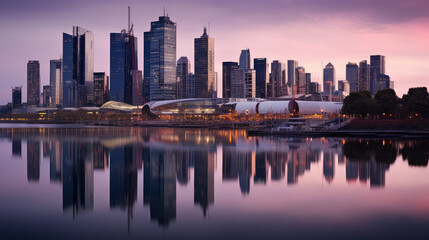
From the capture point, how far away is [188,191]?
30641 mm

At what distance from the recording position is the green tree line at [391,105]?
324ft

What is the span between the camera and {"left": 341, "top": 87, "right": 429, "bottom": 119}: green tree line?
3893 inches

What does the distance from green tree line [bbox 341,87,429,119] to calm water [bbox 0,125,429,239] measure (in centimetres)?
5450

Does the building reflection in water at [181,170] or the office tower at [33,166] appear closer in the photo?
the building reflection in water at [181,170]

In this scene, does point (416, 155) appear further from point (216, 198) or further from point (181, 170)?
point (216, 198)

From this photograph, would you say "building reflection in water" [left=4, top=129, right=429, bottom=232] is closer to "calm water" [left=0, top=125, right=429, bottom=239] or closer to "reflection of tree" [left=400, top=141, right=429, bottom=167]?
"reflection of tree" [left=400, top=141, right=429, bottom=167]

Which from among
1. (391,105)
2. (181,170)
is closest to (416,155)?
(181,170)

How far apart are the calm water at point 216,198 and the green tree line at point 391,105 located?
5450 cm

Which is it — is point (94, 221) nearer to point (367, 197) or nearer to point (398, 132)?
point (367, 197)

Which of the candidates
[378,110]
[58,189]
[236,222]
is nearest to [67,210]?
[58,189]

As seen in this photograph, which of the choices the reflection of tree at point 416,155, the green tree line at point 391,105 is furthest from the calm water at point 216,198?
the green tree line at point 391,105

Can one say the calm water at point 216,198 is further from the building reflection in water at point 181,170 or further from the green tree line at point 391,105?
the green tree line at point 391,105

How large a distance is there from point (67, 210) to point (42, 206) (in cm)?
221

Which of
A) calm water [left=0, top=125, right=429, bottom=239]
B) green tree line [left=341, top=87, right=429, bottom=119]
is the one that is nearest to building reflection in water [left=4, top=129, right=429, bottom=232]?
calm water [left=0, top=125, right=429, bottom=239]
